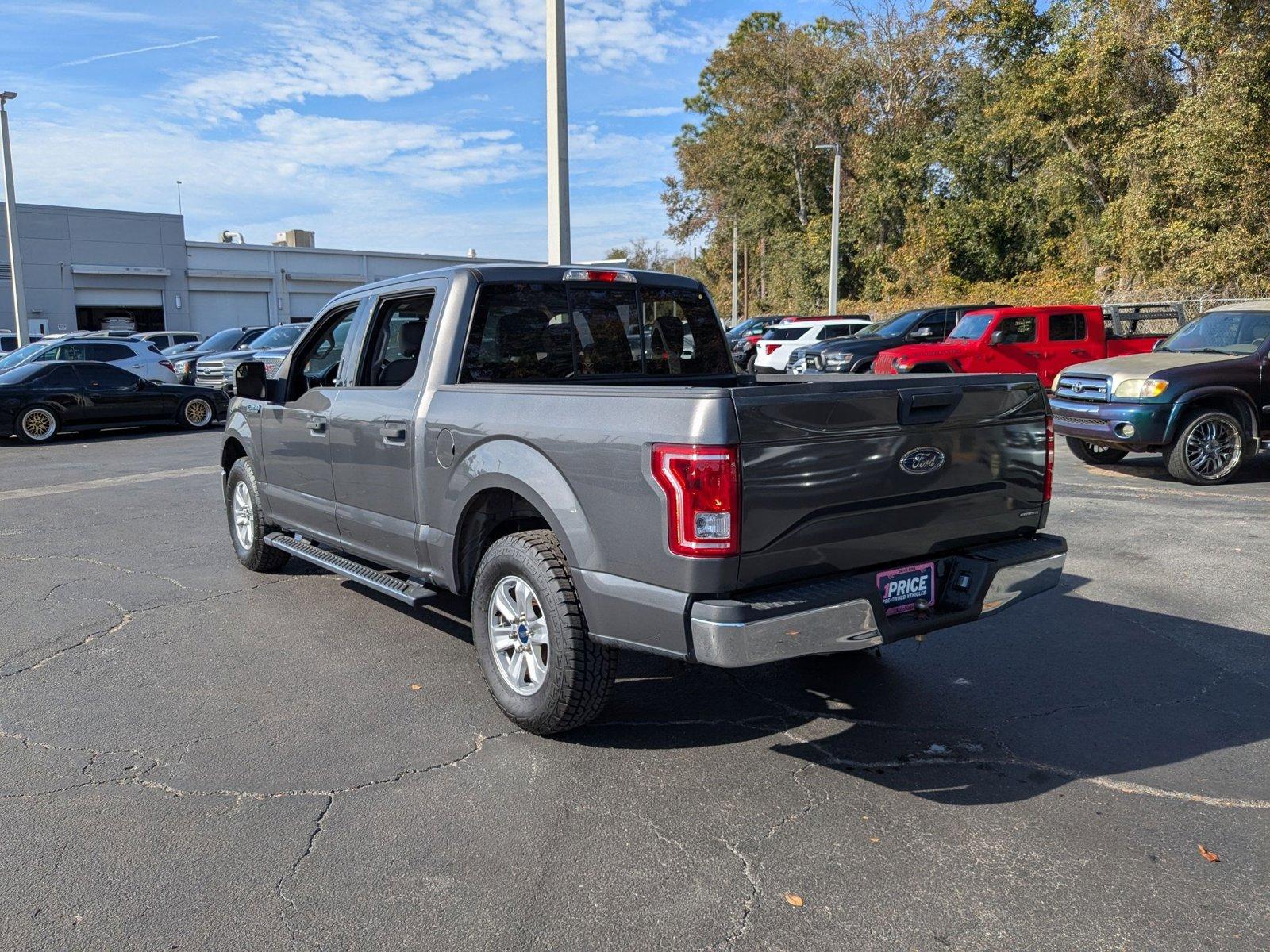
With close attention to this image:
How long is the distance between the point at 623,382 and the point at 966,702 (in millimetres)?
2272

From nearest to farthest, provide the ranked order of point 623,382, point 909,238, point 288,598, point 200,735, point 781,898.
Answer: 1. point 781,898
2. point 200,735
3. point 623,382
4. point 288,598
5. point 909,238

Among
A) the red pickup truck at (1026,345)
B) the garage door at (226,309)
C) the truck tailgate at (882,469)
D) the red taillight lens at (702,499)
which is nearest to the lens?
the red taillight lens at (702,499)

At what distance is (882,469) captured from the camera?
3.84 meters

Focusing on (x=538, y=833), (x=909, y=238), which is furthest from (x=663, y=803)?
(x=909, y=238)

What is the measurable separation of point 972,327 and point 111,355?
52.3 feet

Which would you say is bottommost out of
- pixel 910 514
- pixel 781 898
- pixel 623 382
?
pixel 781 898

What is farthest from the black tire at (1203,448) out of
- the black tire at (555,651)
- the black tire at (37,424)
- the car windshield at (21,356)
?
the car windshield at (21,356)

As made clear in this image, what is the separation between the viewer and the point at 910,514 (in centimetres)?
398

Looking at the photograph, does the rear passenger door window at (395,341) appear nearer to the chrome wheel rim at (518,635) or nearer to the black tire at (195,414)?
the chrome wheel rim at (518,635)

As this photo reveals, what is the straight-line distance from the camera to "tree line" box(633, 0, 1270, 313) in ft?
82.0

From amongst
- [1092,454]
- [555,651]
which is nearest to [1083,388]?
[1092,454]

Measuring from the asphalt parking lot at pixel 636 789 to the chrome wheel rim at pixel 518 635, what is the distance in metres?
0.26

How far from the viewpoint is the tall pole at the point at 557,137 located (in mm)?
11797

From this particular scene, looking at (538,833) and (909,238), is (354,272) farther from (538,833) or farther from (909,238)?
(538,833)
